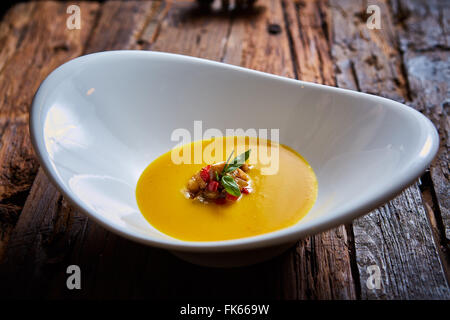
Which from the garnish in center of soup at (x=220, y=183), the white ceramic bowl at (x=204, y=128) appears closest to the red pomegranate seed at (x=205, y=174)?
the garnish in center of soup at (x=220, y=183)

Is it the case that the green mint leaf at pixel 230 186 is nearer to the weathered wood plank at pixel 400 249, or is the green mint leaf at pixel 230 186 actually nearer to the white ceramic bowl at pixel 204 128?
the white ceramic bowl at pixel 204 128

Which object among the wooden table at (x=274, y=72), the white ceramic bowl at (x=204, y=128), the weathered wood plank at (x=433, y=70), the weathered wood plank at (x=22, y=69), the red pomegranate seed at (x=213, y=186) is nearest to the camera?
the white ceramic bowl at (x=204, y=128)

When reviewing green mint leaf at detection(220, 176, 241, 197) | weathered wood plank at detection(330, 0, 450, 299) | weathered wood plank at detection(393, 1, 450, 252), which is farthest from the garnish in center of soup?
weathered wood plank at detection(393, 1, 450, 252)

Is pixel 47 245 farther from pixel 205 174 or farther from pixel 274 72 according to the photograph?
pixel 274 72

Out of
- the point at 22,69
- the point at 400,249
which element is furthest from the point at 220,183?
the point at 22,69

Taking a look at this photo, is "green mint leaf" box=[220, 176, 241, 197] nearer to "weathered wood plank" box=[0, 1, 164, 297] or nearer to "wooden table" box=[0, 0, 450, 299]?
"wooden table" box=[0, 0, 450, 299]

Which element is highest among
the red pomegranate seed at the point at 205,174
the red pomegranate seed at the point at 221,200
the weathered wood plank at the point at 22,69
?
the red pomegranate seed at the point at 205,174
